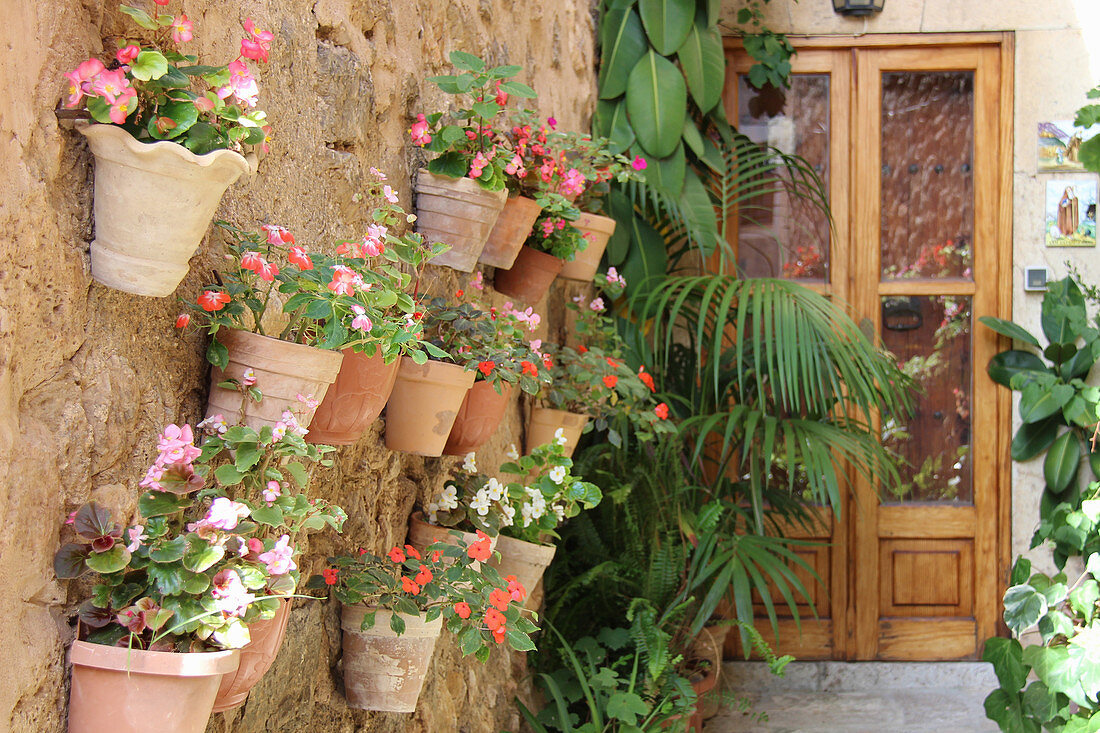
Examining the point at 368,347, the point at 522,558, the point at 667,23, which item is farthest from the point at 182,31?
the point at 667,23

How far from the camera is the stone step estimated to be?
327cm

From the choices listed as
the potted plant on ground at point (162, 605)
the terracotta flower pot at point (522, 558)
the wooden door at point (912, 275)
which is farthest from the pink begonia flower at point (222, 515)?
the wooden door at point (912, 275)

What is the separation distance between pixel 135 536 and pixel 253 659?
22cm

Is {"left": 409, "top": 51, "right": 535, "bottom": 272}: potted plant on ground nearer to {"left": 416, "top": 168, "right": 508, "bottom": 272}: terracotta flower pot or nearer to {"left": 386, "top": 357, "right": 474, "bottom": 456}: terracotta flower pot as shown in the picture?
{"left": 416, "top": 168, "right": 508, "bottom": 272}: terracotta flower pot

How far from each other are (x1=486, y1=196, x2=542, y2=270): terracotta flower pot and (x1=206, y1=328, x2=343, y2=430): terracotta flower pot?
3.13 feet

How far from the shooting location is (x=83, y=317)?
98 centimetres

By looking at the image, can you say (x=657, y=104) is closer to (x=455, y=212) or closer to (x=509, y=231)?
(x=509, y=231)

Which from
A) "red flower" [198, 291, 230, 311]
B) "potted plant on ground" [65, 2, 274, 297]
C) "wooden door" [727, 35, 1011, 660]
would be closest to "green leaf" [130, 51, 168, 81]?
"potted plant on ground" [65, 2, 274, 297]

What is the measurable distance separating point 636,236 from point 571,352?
0.83m

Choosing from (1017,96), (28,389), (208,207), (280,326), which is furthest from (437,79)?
(1017,96)

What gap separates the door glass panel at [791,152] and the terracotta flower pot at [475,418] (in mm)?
2099

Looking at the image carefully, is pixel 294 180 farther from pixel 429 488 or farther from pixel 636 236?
pixel 636 236

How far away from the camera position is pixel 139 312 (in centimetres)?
105

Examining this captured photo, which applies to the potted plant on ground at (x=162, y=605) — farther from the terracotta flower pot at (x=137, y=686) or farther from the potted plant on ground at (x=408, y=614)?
the potted plant on ground at (x=408, y=614)
